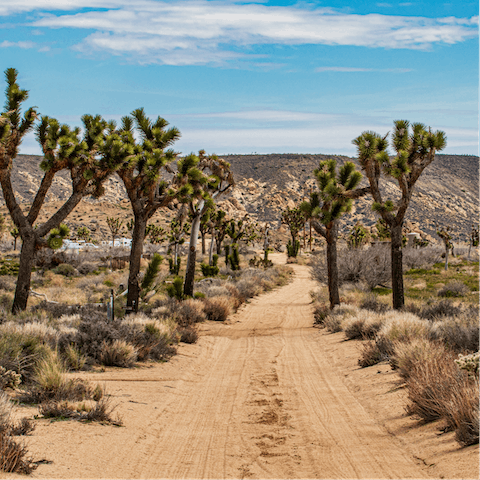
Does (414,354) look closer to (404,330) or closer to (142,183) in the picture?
(404,330)

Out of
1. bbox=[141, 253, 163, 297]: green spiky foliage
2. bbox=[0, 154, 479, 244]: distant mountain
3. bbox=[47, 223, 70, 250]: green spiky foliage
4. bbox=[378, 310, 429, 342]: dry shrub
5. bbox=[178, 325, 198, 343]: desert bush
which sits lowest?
bbox=[178, 325, 198, 343]: desert bush

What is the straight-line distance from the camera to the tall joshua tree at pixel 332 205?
1955 cm

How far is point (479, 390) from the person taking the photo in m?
6.12

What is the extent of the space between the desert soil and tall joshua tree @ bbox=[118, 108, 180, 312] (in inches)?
205

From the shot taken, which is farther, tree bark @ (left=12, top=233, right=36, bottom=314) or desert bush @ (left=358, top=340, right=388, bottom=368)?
tree bark @ (left=12, top=233, right=36, bottom=314)

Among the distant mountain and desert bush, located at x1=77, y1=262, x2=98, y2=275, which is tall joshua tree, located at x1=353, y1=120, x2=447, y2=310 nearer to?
desert bush, located at x1=77, y1=262, x2=98, y2=275

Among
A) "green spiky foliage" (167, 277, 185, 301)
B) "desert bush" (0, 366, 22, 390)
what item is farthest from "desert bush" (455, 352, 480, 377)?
"green spiky foliage" (167, 277, 185, 301)

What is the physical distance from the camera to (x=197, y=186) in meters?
18.9

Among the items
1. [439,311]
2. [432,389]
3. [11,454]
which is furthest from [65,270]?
[11,454]

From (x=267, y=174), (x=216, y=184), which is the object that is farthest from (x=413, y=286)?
(x=267, y=174)

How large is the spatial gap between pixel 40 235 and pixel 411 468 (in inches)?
563

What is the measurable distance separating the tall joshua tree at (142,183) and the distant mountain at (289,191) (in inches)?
2965

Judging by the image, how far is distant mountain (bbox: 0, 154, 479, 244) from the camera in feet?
350

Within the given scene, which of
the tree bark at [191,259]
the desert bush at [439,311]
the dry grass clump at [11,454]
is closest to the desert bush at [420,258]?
the desert bush at [439,311]
